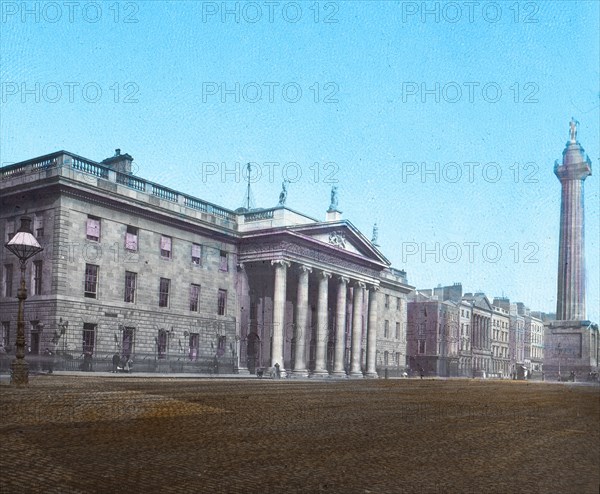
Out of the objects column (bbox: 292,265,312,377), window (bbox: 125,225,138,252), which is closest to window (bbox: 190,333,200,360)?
column (bbox: 292,265,312,377)

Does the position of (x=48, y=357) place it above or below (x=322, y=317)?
below

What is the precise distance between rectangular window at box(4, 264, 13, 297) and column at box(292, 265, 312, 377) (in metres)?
21.2

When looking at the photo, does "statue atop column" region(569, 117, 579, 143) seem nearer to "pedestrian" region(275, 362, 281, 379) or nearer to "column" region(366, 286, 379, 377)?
A: "column" region(366, 286, 379, 377)

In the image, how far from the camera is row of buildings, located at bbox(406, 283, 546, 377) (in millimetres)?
98375

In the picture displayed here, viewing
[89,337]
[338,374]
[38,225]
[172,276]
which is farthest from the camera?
[338,374]

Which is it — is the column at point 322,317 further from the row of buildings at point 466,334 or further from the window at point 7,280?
the row of buildings at point 466,334

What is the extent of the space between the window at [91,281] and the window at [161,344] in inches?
244

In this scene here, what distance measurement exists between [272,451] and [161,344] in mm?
38833

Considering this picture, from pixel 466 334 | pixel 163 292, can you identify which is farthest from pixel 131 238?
pixel 466 334

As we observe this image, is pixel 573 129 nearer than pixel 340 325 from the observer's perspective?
No

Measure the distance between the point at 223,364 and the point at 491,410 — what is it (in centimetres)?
3483

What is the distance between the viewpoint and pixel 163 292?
46.7m

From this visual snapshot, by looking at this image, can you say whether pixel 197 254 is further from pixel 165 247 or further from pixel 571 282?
pixel 571 282

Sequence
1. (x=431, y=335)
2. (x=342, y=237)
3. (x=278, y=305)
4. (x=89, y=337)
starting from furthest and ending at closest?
(x=431, y=335) → (x=342, y=237) → (x=278, y=305) → (x=89, y=337)
